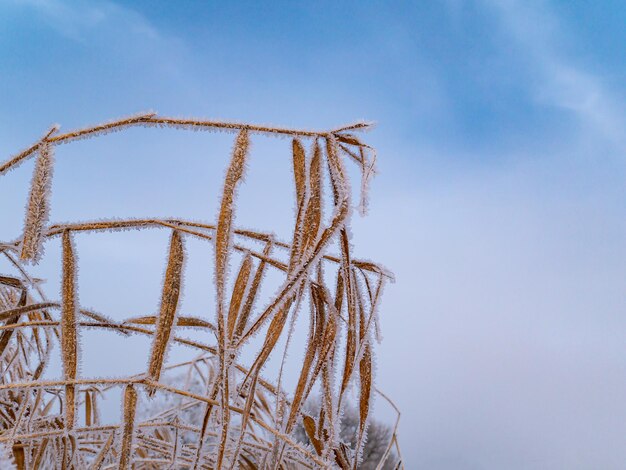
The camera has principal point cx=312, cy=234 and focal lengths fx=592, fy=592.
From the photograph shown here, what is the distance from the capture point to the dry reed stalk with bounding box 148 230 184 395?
0.76 m

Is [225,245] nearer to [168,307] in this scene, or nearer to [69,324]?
[168,307]

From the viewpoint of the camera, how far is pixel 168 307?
0.78 m

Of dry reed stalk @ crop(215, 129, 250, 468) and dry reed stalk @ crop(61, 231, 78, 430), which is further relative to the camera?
dry reed stalk @ crop(61, 231, 78, 430)

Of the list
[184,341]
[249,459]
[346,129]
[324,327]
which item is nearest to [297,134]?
[346,129]

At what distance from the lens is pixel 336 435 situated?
798 millimetres

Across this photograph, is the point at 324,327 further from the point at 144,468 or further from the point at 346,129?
the point at 144,468

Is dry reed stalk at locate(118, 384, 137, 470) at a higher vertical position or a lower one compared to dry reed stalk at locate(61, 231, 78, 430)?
lower

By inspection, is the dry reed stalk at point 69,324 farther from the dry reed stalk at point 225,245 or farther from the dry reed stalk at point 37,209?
the dry reed stalk at point 225,245

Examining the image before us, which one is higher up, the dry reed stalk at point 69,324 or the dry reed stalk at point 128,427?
the dry reed stalk at point 69,324

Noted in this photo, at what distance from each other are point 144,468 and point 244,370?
1.78ft

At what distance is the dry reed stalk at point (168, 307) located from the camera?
0.76 metres

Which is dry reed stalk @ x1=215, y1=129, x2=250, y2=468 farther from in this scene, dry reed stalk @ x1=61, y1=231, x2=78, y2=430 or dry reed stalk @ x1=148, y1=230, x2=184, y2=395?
dry reed stalk @ x1=61, y1=231, x2=78, y2=430

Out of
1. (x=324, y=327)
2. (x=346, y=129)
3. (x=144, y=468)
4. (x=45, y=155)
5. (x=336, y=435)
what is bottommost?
(x=144, y=468)

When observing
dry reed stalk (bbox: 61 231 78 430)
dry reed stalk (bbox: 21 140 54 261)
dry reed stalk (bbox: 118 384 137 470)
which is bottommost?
dry reed stalk (bbox: 118 384 137 470)
